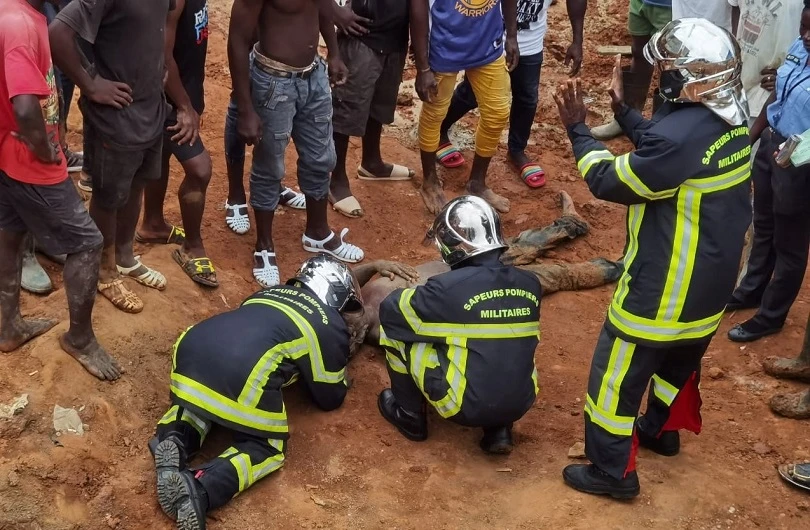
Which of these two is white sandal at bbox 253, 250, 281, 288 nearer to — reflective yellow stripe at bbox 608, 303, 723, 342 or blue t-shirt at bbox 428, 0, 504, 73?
blue t-shirt at bbox 428, 0, 504, 73

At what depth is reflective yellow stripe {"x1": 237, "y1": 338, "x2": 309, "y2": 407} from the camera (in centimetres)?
388

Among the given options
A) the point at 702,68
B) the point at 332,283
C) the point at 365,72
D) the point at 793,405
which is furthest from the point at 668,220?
the point at 365,72

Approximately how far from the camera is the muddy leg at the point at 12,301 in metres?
3.82

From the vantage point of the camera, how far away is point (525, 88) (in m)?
6.61

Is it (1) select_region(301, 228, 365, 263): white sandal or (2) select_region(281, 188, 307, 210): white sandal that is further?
(2) select_region(281, 188, 307, 210): white sandal

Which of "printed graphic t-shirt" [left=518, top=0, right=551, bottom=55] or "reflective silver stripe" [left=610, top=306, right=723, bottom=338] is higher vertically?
"printed graphic t-shirt" [left=518, top=0, right=551, bottom=55]

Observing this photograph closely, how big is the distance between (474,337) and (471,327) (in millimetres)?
51

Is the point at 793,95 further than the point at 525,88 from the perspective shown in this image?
No

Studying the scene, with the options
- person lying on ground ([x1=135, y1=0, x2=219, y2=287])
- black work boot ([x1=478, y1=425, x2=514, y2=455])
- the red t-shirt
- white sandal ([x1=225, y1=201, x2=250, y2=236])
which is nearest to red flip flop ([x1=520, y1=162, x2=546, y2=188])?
white sandal ([x1=225, y1=201, x2=250, y2=236])

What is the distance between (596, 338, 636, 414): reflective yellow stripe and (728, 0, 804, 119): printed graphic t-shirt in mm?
2371

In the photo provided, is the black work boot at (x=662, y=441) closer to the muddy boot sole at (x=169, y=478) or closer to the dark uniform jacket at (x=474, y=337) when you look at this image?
the dark uniform jacket at (x=474, y=337)

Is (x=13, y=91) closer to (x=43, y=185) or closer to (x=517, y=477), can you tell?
(x=43, y=185)

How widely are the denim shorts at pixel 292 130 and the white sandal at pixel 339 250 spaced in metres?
0.38

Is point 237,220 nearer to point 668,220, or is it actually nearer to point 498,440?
point 498,440
